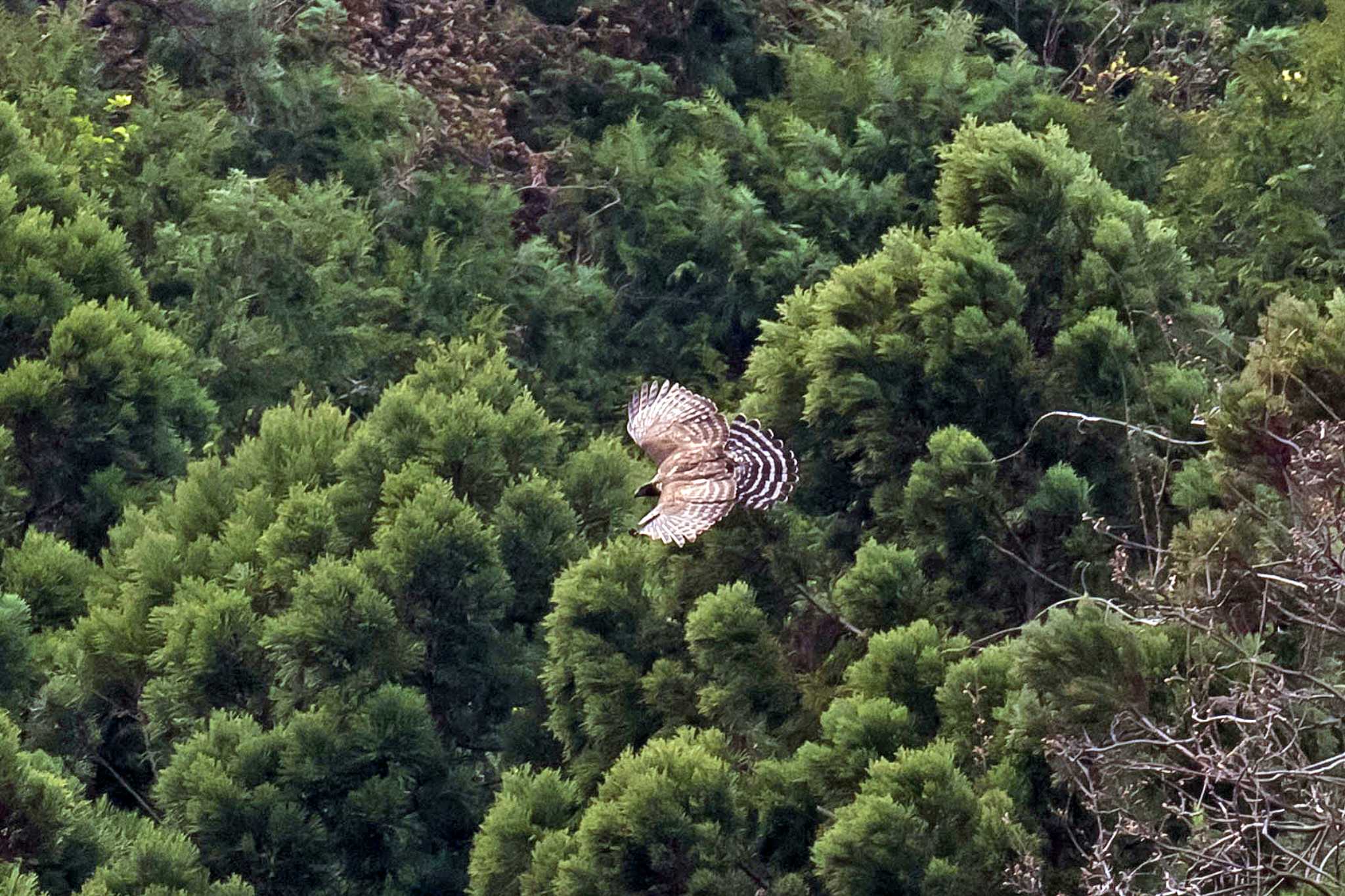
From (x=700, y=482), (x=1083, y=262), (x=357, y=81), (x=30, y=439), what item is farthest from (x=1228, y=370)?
(x=357, y=81)

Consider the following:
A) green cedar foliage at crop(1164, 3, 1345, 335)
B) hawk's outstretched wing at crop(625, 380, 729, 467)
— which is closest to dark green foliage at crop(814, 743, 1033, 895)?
hawk's outstretched wing at crop(625, 380, 729, 467)

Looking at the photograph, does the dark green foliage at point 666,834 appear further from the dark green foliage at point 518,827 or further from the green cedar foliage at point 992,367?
the green cedar foliage at point 992,367

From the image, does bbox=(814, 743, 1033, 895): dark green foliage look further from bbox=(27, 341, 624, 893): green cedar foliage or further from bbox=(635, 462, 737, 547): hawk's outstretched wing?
bbox=(27, 341, 624, 893): green cedar foliage

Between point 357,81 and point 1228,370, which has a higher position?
point 1228,370

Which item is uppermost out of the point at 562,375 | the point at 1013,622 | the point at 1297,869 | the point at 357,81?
the point at 1297,869

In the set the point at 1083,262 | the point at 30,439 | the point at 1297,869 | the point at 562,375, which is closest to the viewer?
the point at 1297,869

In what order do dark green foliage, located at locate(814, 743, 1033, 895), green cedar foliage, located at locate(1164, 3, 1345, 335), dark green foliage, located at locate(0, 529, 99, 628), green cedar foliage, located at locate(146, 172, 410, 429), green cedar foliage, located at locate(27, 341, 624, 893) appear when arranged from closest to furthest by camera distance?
dark green foliage, located at locate(814, 743, 1033, 895) < green cedar foliage, located at locate(27, 341, 624, 893) < dark green foliage, located at locate(0, 529, 99, 628) < green cedar foliage, located at locate(146, 172, 410, 429) < green cedar foliage, located at locate(1164, 3, 1345, 335)

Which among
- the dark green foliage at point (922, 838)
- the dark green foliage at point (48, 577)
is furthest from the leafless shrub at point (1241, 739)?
the dark green foliage at point (48, 577)

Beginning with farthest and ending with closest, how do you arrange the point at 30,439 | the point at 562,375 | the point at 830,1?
the point at 830,1 < the point at 562,375 < the point at 30,439

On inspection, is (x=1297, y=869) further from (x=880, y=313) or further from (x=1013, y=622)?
(x=880, y=313)
